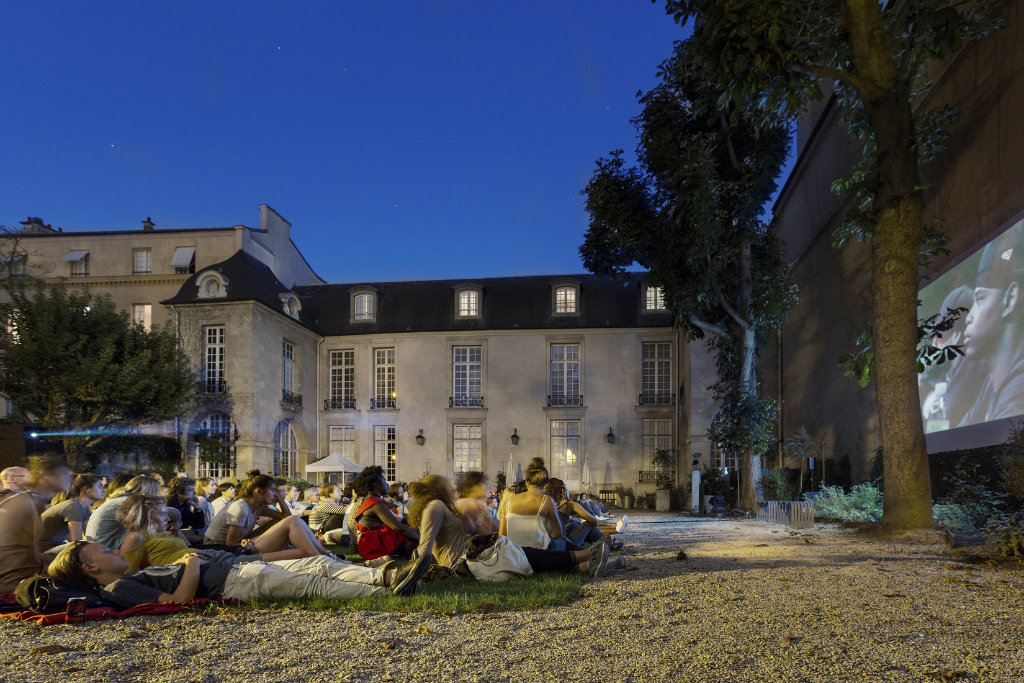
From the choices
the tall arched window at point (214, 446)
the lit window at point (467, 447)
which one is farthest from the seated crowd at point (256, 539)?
the lit window at point (467, 447)

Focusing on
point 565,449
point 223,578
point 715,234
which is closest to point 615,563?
point 223,578

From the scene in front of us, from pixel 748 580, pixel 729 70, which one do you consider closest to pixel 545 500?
pixel 748 580

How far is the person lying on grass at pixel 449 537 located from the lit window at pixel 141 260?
2631 cm

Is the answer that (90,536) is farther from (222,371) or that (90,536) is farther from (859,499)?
(222,371)

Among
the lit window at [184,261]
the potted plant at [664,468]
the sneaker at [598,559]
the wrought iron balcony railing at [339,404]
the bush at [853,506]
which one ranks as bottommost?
the potted plant at [664,468]

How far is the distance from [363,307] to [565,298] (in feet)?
27.3

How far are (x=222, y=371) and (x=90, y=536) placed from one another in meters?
19.8

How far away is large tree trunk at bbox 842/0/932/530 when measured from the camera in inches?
349

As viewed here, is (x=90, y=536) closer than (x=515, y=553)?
Yes

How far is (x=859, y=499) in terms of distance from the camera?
43.0 ft

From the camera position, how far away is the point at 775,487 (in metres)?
18.3

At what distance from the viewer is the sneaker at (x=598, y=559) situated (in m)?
6.81

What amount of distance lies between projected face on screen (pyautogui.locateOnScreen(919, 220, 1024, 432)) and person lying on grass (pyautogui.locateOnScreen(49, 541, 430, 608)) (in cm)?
908

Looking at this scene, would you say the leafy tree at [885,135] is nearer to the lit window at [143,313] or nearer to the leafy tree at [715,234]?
the leafy tree at [715,234]
